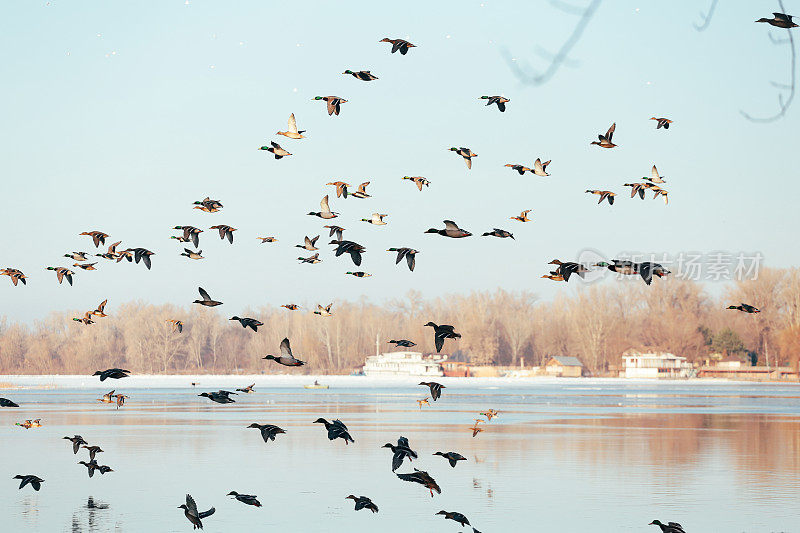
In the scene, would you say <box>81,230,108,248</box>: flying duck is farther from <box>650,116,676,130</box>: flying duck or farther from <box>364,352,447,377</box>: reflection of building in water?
<box>364,352,447,377</box>: reflection of building in water

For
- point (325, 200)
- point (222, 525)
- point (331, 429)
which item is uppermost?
point (325, 200)

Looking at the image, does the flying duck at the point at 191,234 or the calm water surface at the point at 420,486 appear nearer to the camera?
the calm water surface at the point at 420,486

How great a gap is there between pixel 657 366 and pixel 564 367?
699 inches

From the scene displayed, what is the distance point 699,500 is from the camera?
79.7ft

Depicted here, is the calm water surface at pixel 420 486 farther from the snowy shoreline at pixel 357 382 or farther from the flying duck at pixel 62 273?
the snowy shoreline at pixel 357 382

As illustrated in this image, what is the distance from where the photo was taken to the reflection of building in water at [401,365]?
18550 cm

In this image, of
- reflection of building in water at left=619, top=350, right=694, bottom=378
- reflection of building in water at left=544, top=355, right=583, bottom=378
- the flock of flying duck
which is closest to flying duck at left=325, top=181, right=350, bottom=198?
the flock of flying duck

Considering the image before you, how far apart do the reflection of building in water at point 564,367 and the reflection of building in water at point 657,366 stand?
985 cm

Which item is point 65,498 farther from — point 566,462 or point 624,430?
point 624,430

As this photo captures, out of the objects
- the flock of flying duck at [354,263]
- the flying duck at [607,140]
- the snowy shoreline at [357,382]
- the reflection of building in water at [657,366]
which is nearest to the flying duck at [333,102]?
the flock of flying duck at [354,263]

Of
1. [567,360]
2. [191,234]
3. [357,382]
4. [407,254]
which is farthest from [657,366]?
[407,254]

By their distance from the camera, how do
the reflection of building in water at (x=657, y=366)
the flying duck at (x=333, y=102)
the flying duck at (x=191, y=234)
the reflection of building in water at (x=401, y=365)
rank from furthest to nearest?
the reflection of building in water at (x=401, y=365) < the reflection of building in water at (x=657, y=366) < the flying duck at (x=191, y=234) < the flying duck at (x=333, y=102)

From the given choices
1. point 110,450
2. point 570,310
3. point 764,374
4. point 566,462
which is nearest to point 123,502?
point 110,450

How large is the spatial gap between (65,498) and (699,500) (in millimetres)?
15726
